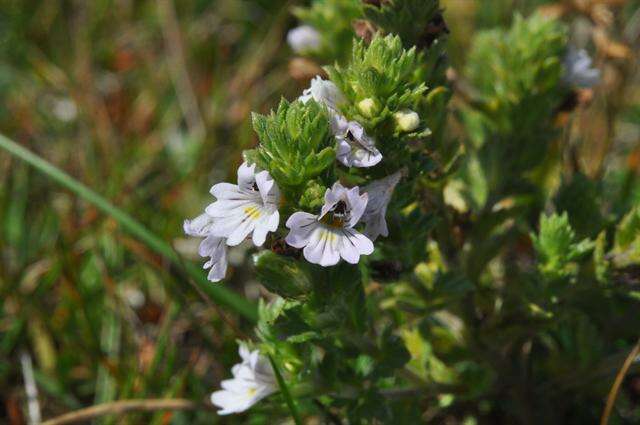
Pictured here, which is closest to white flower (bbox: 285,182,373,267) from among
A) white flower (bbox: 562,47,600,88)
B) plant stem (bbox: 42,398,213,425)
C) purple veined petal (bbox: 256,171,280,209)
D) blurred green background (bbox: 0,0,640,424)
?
purple veined petal (bbox: 256,171,280,209)

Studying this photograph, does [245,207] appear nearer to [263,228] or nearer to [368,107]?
[263,228]

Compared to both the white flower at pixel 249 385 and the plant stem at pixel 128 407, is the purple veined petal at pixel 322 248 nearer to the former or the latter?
the white flower at pixel 249 385

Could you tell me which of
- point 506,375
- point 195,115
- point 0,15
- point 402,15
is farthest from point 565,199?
point 0,15

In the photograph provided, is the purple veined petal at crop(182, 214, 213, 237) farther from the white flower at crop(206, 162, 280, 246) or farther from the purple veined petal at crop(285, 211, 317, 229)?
the purple veined petal at crop(285, 211, 317, 229)

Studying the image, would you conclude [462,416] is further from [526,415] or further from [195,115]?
[195,115]

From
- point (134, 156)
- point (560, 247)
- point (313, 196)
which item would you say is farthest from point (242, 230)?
point (134, 156)

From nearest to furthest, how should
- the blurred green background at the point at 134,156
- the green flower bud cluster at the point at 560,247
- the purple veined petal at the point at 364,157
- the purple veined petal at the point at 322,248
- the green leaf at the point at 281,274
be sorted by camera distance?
1. the purple veined petal at the point at 322,248
2. the purple veined petal at the point at 364,157
3. the green leaf at the point at 281,274
4. the green flower bud cluster at the point at 560,247
5. the blurred green background at the point at 134,156

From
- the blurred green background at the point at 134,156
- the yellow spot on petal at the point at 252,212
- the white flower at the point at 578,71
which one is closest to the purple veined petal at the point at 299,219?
the yellow spot on petal at the point at 252,212
